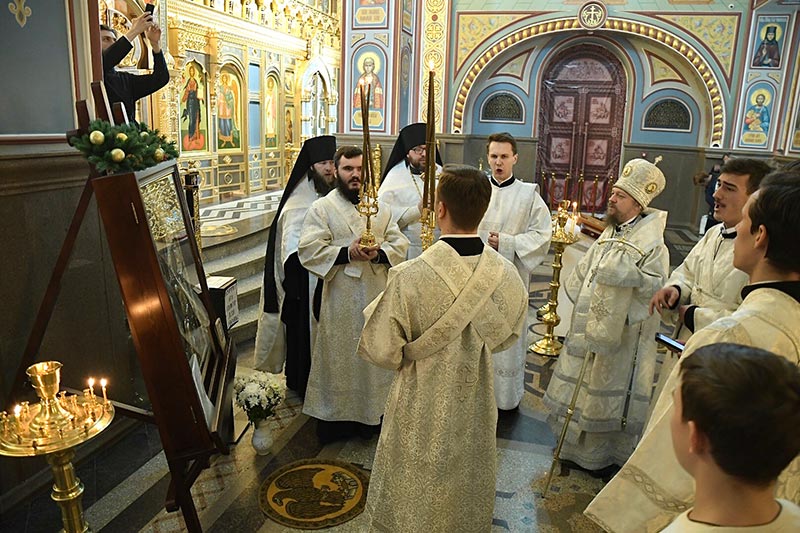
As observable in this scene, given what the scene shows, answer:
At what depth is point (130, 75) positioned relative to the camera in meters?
4.25

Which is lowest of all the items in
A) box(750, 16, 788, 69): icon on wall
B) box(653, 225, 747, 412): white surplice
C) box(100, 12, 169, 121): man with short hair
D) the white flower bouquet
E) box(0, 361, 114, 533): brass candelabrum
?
the white flower bouquet

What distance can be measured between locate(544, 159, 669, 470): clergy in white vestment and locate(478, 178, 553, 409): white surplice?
0.50 metres

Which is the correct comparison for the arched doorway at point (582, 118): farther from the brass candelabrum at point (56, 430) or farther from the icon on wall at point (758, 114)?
the brass candelabrum at point (56, 430)

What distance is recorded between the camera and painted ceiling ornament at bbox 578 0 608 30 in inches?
452

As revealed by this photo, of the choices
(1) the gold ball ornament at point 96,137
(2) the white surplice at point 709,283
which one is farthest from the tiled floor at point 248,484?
(1) the gold ball ornament at point 96,137

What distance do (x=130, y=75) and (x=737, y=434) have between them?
4367 mm

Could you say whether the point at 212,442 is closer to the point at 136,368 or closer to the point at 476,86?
the point at 136,368

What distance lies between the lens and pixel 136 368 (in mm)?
3908

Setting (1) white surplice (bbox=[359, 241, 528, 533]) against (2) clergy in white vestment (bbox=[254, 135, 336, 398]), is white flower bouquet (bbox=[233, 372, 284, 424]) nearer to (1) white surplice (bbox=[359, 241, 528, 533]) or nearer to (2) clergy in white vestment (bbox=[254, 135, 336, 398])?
(2) clergy in white vestment (bbox=[254, 135, 336, 398])

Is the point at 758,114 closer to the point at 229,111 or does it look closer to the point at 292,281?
the point at 229,111

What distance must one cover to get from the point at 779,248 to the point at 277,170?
533 inches

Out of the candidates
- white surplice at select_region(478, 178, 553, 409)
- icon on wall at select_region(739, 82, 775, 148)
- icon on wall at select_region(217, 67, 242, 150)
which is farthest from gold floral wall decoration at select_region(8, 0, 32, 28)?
icon on wall at select_region(739, 82, 775, 148)

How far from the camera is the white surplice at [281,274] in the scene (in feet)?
13.3

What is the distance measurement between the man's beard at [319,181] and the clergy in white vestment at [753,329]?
2.93m
